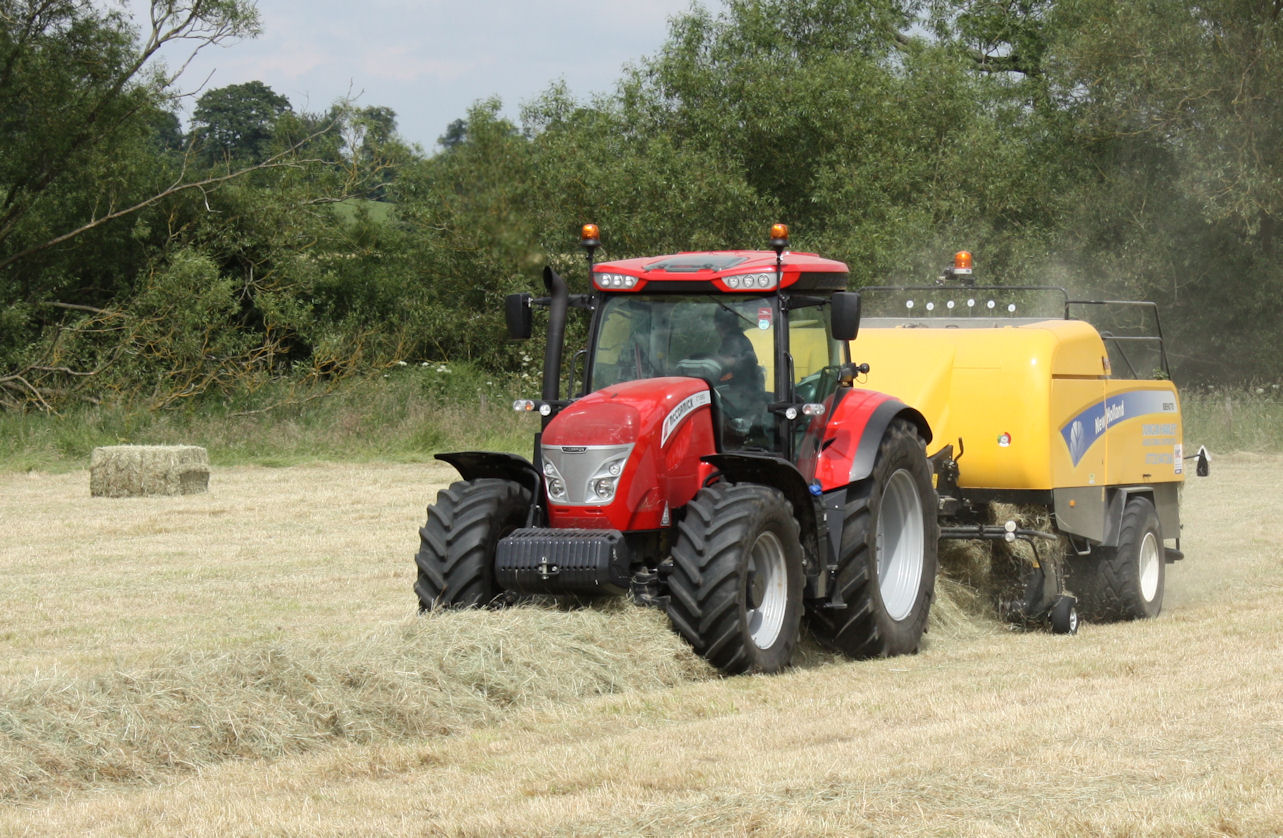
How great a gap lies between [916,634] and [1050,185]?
2167 cm

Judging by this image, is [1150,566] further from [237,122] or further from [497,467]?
[237,122]

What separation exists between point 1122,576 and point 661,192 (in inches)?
655

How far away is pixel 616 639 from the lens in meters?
7.14

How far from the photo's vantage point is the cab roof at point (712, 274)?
8031 millimetres

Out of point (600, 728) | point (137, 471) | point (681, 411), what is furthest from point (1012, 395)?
point (137, 471)

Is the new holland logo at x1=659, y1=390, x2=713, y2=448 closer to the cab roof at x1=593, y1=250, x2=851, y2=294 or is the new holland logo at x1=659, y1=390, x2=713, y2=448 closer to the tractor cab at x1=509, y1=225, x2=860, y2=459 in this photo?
the tractor cab at x1=509, y1=225, x2=860, y2=459

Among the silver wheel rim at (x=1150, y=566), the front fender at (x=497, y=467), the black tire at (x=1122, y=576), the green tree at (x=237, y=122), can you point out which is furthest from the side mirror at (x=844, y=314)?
the green tree at (x=237, y=122)

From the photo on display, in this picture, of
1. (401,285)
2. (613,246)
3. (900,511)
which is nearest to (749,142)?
(613,246)

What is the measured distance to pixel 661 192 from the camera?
25.8 m

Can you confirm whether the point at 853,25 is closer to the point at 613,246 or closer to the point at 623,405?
the point at 613,246

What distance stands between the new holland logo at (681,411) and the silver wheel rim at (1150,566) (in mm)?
4262

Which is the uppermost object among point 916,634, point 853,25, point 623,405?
point 853,25

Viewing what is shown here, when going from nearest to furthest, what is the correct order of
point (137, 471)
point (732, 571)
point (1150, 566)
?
1. point (732, 571)
2. point (1150, 566)
3. point (137, 471)

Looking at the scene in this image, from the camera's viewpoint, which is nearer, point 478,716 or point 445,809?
point 445,809
